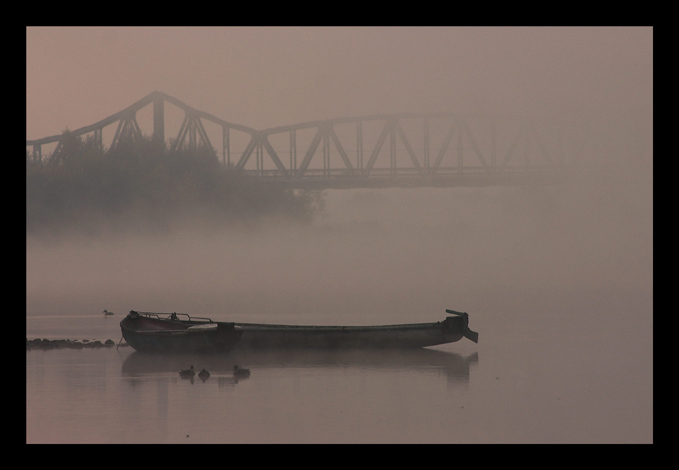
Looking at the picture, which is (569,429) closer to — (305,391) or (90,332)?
(305,391)

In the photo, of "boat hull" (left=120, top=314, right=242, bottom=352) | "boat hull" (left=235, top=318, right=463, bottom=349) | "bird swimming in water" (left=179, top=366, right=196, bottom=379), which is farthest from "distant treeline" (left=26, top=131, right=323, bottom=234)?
"bird swimming in water" (left=179, top=366, right=196, bottom=379)

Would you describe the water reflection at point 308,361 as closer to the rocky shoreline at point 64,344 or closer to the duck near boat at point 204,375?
the duck near boat at point 204,375

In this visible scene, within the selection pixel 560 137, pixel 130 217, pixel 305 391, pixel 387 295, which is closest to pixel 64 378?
pixel 305 391

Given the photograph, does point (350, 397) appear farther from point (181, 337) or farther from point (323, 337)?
point (181, 337)

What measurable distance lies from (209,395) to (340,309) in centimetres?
3736

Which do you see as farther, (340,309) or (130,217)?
(130,217)

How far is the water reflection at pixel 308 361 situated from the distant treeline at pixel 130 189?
74.4 m

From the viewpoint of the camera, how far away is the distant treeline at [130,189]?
109m

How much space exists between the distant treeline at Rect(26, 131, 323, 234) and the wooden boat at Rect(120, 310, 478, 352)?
238 ft

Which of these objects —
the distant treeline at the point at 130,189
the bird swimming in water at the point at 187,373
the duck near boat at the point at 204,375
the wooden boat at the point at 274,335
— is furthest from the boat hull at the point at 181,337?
the distant treeline at the point at 130,189

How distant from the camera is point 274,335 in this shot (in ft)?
125

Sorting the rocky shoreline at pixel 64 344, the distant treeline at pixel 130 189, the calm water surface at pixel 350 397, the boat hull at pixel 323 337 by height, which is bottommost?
the calm water surface at pixel 350 397

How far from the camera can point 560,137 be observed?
12200 cm

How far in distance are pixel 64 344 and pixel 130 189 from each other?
73.9 metres
